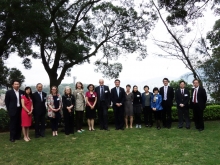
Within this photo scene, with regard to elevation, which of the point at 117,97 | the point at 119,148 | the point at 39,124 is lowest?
the point at 119,148

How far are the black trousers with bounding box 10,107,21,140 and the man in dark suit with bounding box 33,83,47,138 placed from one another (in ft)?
1.43

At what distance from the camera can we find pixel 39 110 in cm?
663

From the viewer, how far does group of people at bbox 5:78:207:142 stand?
6.34m

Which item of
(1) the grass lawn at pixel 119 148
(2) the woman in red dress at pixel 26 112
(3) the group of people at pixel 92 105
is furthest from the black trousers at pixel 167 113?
(2) the woman in red dress at pixel 26 112

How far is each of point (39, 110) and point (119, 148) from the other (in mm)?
2633

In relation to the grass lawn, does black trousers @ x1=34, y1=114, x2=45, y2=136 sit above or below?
above

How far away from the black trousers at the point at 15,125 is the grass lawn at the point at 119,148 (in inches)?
9.0

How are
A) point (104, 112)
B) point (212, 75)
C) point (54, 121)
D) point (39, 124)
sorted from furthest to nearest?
point (212, 75) → point (104, 112) → point (54, 121) → point (39, 124)

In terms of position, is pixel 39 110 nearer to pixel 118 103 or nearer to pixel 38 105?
pixel 38 105

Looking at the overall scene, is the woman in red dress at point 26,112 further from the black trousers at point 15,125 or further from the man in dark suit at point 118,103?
the man in dark suit at point 118,103

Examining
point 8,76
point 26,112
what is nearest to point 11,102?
point 26,112

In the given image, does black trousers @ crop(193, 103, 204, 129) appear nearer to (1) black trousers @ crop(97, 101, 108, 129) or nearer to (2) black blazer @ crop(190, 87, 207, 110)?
(2) black blazer @ crop(190, 87, 207, 110)

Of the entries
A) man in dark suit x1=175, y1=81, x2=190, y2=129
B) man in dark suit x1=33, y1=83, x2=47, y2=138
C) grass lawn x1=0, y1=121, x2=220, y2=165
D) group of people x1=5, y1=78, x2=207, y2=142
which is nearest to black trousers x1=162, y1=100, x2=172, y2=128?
group of people x1=5, y1=78, x2=207, y2=142

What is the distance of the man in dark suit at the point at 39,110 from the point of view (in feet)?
21.7
